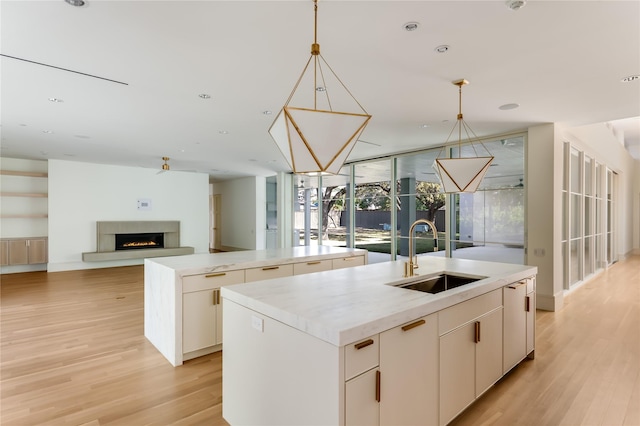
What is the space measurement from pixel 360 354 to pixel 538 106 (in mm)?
4137

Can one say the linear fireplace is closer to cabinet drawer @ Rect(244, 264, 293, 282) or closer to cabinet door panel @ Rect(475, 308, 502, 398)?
cabinet drawer @ Rect(244, 264, 293, 282)

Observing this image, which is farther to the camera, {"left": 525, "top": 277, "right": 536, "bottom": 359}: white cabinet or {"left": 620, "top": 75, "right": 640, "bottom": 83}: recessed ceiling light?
{"left": 620, "top": 75, "right": 640, "bottom": 83}: recessed ceiling light

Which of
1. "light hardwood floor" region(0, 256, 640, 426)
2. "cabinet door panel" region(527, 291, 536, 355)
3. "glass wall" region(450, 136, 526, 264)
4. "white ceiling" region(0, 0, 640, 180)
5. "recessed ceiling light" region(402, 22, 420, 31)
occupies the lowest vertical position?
"light hardwood floor" region(0, 256, 640, 426)

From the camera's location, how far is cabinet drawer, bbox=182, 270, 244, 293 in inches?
124

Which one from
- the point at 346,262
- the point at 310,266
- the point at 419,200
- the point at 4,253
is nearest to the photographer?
the point at 310,266

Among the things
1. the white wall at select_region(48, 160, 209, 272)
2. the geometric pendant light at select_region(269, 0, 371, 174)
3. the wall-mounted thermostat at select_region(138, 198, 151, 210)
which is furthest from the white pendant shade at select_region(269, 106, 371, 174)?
the wall-mounted thermostat at select_region(138, 198, 151, 210)

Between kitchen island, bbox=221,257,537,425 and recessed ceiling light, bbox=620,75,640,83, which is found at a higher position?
recessed ceiling light, bbox=620,75,640,83

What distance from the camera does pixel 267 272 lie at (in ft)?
12.2

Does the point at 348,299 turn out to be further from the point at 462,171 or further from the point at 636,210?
the point at 636,210

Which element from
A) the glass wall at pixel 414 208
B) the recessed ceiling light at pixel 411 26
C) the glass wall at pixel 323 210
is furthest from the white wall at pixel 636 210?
the recessed ceiling light at pixel 411 26

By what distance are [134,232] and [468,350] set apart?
9.38 m

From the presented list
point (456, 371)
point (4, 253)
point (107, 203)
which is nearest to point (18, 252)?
point (4, 253)

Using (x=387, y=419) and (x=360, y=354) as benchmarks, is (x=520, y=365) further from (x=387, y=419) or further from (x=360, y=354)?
(x=360, y=354)

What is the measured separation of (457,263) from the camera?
134 inches
